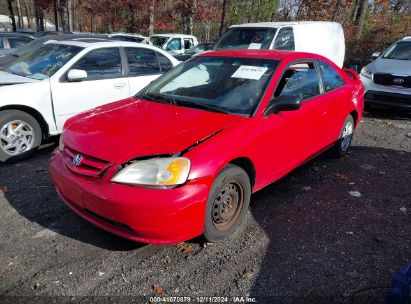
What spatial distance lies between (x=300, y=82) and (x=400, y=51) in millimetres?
6269

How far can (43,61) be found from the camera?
17.9 feet

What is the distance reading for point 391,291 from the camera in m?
2.13

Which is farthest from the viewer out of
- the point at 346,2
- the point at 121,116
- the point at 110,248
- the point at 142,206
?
the point at 346,2

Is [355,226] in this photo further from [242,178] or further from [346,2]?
[346,2]

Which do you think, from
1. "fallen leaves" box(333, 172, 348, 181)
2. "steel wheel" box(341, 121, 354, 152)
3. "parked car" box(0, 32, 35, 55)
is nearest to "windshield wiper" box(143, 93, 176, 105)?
"fallen leaves" box(333, 172, 348, 181)

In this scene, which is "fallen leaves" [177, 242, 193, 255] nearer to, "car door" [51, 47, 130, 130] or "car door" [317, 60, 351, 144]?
"car door" [317, 60, 351, 144]

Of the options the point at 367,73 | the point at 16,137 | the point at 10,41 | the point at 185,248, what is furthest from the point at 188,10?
the point at 185,248

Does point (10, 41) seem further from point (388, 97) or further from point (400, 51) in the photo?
point (400, 51)

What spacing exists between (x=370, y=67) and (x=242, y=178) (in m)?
6.76

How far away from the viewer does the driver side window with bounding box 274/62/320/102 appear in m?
3.79

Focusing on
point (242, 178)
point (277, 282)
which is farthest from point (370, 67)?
point (277, 282)

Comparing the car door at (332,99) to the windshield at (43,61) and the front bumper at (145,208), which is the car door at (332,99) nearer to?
the front bumper at (145,208)

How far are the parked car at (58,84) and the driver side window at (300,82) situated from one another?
287 cm

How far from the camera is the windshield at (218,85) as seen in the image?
351 cm
